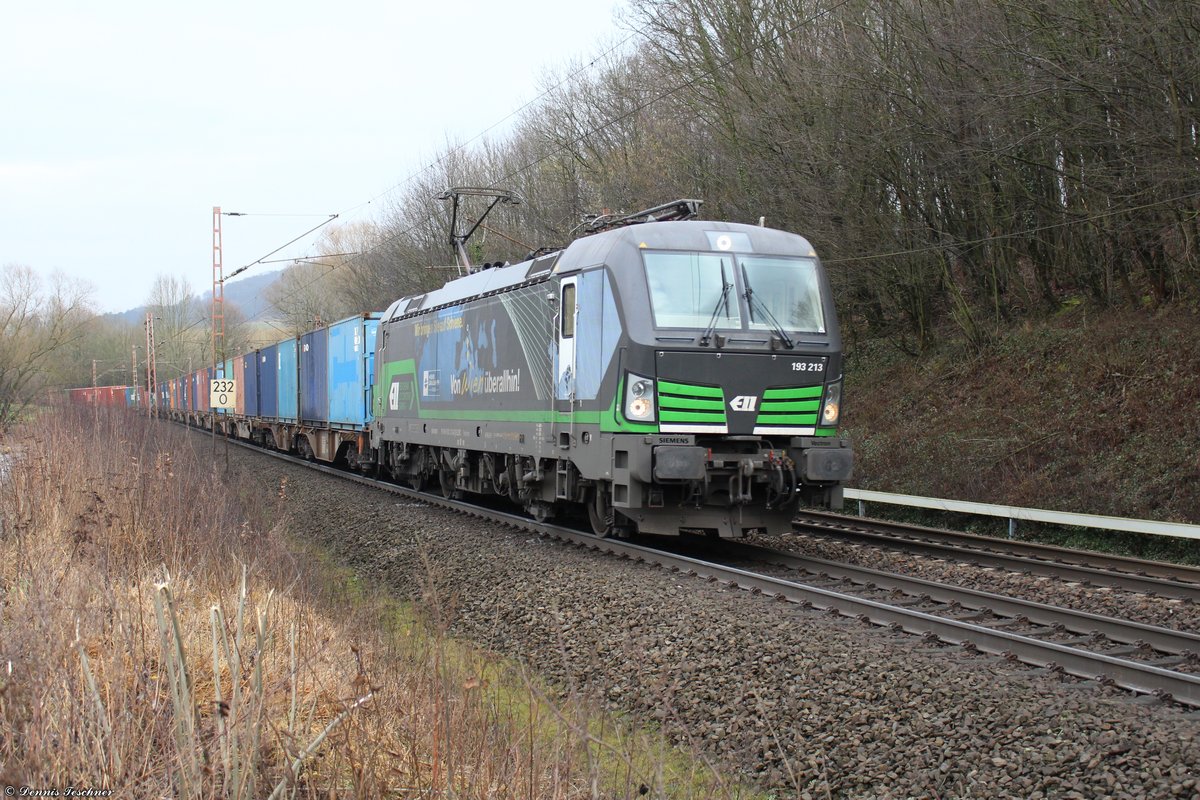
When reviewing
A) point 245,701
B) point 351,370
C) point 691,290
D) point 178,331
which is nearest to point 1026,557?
point 691,290

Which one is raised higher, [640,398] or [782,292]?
[782,292]

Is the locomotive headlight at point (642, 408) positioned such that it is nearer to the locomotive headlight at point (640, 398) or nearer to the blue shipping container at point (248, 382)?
the locomotive headlight at point (640, 398)

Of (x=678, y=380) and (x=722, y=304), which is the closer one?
(x=678, y=380)

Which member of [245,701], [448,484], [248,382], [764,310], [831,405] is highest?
[764,310]

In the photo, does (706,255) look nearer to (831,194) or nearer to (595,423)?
(595,423)

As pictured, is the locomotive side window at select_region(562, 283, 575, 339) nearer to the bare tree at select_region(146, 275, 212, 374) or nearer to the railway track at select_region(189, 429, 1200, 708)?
the railway track at select_region(189, 429, 1200, 708)

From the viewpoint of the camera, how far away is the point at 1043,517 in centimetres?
1194

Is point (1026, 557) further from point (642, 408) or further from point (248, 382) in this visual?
point (248, 382)

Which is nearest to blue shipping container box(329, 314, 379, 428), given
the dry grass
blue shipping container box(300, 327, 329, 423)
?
blue shipping container box(300, 327, 329, 423)

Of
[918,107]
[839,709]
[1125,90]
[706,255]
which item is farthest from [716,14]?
[839,709]

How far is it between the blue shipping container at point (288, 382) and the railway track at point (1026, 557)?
17.4m

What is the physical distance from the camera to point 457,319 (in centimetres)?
1466

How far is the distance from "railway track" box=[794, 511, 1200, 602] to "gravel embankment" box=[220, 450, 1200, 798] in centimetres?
315

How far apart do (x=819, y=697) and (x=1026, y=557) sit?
18.3 feet
